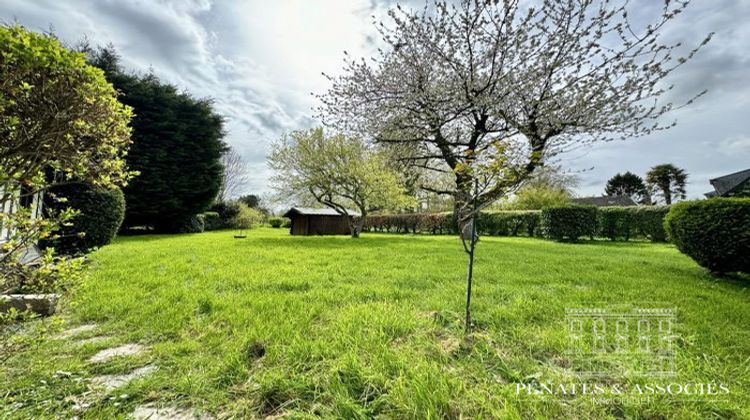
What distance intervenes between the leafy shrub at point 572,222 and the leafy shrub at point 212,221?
75.2ft

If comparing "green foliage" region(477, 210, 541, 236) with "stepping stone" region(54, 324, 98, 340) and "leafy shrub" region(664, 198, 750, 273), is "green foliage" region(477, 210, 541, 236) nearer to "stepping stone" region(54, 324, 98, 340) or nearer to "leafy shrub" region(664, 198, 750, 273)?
"leafy shrub" region(664, 198, 750, 273)

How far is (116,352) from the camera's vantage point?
2.12 metres

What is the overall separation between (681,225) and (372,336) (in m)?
6.40

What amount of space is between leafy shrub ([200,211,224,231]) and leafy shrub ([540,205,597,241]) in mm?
22909

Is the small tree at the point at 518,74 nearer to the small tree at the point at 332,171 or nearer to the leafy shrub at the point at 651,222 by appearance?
the small tree at the point at 332,171

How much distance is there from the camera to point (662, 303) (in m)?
3.25

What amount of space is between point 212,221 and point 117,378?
22945 millimetres

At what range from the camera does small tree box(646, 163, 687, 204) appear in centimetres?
3344

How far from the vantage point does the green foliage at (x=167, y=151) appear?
14.2m

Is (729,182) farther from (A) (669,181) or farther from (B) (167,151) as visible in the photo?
(B) (167,151)

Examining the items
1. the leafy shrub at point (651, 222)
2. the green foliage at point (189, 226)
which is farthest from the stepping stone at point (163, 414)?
the green foliage at point (189, 226)

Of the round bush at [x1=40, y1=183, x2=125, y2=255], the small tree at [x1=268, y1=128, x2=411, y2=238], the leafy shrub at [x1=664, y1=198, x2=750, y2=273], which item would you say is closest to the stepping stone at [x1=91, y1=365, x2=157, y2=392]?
the round bush at [x1=40, y1=183, x2=125, y2=255]

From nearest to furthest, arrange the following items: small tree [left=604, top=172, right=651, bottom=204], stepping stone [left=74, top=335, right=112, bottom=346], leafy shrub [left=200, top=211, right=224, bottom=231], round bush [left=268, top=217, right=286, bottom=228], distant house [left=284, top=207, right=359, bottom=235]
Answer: stepping stone [left=74, top=335, right=112, bottom=346]
distant house [left=284, top=207, right=359, bottom=235]
leafy shrub [left=200, top=211, right=224, bottom=231]
round bush [left=268, top=217, right=286, bottom=228]
small tree [left=604, top=172, right=651, bottom=204]

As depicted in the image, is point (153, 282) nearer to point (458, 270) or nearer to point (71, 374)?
point (71, 374)
